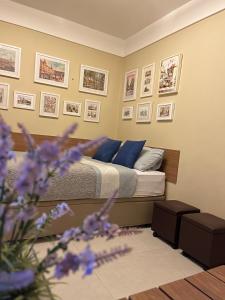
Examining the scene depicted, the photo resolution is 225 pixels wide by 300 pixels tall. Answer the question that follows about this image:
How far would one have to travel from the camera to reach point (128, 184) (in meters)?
2.61

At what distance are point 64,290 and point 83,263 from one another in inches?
54.6

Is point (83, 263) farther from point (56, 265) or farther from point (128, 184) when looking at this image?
point (128, 184)

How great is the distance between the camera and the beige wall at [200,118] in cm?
239

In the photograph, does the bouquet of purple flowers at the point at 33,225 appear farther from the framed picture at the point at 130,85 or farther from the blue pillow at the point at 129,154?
the framed picture at the point at 130,85

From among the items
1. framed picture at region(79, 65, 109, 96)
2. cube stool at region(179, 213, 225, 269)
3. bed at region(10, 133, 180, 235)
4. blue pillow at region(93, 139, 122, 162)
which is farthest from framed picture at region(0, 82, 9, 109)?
cube stool at region(179, 213, 225, 269)

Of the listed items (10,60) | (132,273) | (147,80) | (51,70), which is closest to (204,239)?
(132,273)

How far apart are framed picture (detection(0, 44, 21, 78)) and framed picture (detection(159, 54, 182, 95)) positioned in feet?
6.32

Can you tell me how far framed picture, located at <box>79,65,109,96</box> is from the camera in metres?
3.69

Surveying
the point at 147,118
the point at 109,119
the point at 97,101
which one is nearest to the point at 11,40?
the point at 97,101

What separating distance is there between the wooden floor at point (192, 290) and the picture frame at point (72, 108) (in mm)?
2943

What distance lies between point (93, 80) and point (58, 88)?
58 centimetres

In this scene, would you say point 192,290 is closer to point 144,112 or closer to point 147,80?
point 144,112

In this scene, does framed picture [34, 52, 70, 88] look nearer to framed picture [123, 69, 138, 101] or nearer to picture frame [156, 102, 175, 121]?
framed picture [123, 69, 138, 101]

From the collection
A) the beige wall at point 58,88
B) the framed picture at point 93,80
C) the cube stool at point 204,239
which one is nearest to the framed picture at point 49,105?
the beige wall at point 58,88
